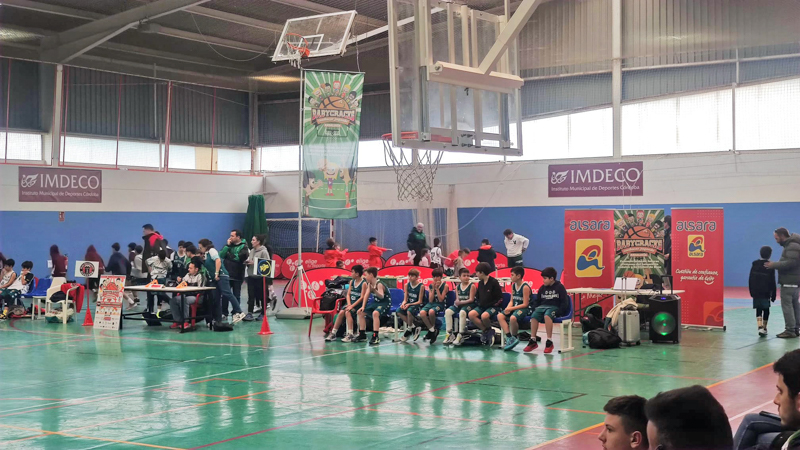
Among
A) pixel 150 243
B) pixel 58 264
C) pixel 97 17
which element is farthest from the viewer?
pixel 97 17

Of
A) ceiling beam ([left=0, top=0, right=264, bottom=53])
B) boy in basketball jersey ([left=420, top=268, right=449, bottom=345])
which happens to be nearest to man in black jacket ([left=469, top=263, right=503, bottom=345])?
boy in basketball jersey ([left=420, top=268, right=449, bottom=345])

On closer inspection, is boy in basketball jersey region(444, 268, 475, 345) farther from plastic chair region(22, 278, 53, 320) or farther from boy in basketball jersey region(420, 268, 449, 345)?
plastic chair region(22, 278, 53, 320)

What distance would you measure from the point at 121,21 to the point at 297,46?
796cm

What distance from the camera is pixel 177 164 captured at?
27391 millimetres

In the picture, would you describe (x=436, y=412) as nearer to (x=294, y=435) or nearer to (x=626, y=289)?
(x=294, y=435)

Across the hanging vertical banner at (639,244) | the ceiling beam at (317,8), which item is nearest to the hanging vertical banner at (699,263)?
the hanging vertical banner at (639,244)

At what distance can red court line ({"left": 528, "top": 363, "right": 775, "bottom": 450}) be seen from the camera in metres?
6.27

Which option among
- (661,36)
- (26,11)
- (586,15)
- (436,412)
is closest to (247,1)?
(26,11)

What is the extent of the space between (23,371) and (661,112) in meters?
17.4

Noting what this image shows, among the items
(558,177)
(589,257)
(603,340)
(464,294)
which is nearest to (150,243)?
(464,294)

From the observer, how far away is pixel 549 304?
11.6m

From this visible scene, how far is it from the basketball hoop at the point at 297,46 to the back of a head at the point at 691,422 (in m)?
14.5

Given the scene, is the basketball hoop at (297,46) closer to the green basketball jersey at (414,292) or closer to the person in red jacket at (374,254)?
the person in red jacket at (374,254)

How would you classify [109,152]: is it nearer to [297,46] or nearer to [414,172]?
[414,172]
